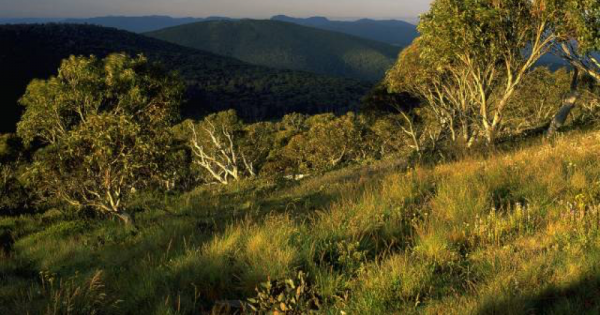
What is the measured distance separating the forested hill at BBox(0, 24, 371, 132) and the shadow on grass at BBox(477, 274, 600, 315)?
10040 centimetres

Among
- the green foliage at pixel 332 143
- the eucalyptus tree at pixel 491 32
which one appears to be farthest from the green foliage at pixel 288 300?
the green foliage at pixel 332 143

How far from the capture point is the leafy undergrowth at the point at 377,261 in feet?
12.1

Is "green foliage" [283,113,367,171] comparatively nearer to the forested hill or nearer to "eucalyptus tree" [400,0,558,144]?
"eucalyptus tree" [400,0,558,144]

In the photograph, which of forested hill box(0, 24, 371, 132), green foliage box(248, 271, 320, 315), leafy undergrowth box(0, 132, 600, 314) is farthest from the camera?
forested hill box(0, 24, 371, 132)

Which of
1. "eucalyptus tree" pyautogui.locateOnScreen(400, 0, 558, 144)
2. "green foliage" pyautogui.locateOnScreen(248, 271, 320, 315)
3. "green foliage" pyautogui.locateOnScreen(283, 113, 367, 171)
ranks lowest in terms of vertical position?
"green foliage" pyautogui.locateOnScreen(283, 113, 367, 171)

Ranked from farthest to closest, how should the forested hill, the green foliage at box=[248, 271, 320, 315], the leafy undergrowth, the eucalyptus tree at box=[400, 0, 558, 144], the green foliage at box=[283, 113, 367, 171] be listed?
1. the forested hill
2. the green foliage at box=[283, 113, 367, 171]
3. the eucalyptus tree at box=[400, 0, 558, 144]
4. the green foliage at box=[248, 271, 320, 315]
5. the leafy undergrowth

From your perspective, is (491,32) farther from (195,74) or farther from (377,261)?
(195,74)

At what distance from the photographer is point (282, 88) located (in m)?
→ 168

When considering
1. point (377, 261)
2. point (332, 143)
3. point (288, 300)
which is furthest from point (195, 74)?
point (288, 300)

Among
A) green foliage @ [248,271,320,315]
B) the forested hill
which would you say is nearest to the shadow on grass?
green foliage @ [248,271,320,315]

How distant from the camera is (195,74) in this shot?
15862 cm

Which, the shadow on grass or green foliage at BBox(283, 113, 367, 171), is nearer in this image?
the shadow on grass

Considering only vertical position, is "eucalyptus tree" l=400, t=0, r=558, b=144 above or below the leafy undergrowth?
above

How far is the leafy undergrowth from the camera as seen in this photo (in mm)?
3688
